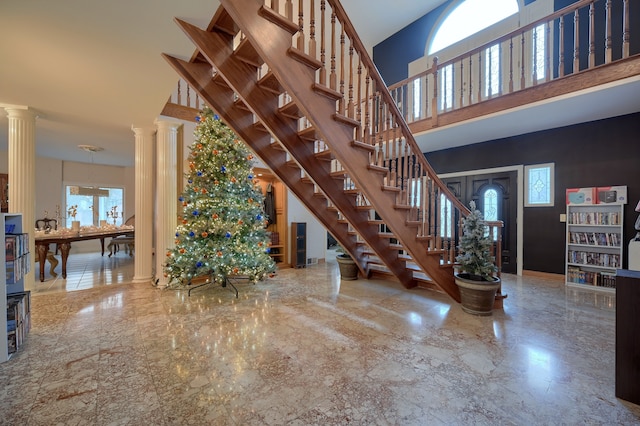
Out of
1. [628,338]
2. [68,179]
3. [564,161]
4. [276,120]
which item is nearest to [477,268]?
[628,338]

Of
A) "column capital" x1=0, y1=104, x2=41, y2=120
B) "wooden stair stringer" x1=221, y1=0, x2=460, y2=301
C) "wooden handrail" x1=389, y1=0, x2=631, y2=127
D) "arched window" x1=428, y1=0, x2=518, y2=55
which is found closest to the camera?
"wooden stair stringer" x1=221, y1=0, x2=460, y2=301

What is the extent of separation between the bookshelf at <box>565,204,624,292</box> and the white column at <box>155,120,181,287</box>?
243 inches

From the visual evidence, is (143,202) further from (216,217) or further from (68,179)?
(68,179)

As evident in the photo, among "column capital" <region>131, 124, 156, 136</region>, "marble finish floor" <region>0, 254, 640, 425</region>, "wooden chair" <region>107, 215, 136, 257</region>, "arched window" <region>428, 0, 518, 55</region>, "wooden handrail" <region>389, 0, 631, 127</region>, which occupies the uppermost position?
"arched window" <region>428, 0, 518, 55</region>

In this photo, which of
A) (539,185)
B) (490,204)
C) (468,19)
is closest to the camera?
(539,185)

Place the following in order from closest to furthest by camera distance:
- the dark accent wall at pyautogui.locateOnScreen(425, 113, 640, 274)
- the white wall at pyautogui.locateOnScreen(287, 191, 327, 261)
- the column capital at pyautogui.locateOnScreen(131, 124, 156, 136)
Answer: the dark accent wall at pyautogui.locateOnScreen(425, 113, 640, 274) < the column capital at pyautogui.locateOnScreen(131, 124, 156, 136) < the white wall at pyautogui.locateOnScreen(287, 191, 327, 261)

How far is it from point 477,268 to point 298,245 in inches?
133

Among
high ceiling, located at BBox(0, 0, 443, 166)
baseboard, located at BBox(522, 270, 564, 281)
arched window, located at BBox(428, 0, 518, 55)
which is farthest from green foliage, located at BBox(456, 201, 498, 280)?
arched window, located at BBox(428, 0, 518, 55)

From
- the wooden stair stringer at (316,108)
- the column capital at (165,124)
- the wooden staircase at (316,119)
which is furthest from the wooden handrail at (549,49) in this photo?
the column capital at (165,124)

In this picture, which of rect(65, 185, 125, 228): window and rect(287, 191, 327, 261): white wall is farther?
rect(65, 185, 125, 228): window

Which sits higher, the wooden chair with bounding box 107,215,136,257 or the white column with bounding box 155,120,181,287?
the white column with bounding box 155,120,181,287

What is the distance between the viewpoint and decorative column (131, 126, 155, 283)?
4348 millimetres

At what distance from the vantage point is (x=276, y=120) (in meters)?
2.59

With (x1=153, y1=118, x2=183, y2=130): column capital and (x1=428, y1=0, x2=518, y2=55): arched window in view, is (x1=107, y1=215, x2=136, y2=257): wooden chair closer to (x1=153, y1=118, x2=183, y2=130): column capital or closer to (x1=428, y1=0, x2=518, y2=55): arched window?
(x1=153, y1=118, x2=183, y2=130): column capital
